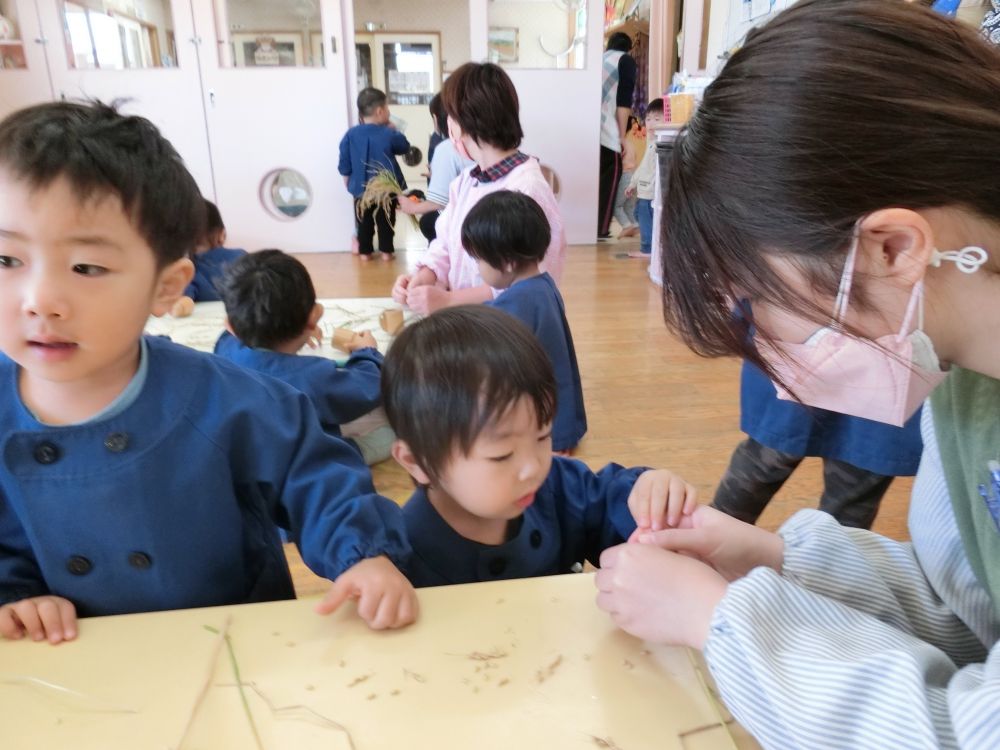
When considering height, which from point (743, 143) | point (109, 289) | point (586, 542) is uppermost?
point (743, 143)

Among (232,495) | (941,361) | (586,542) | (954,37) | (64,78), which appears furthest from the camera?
(64,78)

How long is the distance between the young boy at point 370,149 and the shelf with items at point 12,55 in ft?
7.15

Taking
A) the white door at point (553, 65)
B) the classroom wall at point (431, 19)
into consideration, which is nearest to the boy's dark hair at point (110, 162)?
the white door at point (553, 65)

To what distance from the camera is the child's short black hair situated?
1.87 meters

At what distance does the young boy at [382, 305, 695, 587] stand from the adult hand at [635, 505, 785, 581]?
8 cm

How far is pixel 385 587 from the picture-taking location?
25.7 inches

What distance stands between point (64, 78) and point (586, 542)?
5.49m

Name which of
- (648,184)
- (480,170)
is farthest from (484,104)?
(648,184)

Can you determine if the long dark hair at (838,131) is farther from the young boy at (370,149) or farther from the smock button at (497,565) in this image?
the young boy at (370,149)

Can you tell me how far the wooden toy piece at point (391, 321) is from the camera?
2.14 metres

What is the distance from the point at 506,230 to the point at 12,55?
15.9 ft

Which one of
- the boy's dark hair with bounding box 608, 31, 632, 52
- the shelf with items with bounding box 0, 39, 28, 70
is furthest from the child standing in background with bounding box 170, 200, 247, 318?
the boy's dark hair with bounding box 608, 31, 632, 52

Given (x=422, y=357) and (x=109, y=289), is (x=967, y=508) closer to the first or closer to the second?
(x=422, y=357)

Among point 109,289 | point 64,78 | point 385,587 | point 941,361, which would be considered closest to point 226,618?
point 385,587
